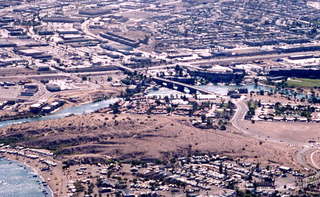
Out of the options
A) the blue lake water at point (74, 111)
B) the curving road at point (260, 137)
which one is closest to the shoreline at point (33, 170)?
the blue lake water at point (74, 111)

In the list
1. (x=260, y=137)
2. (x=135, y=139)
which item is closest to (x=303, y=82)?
(x=260, y=137)

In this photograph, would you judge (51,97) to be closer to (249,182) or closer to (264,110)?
(264,110)

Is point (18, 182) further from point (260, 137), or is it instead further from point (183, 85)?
point (183, 85)

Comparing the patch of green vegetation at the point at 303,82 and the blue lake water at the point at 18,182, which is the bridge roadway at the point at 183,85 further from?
the blue lake water at the point at 18,182

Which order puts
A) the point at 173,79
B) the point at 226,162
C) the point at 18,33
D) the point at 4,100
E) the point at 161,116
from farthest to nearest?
the point at 18,33 → the point at 173,79 → the point at 4,100 → the point at 161,116 → the point at 226,162

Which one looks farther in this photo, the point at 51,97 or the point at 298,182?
the point at 51,97

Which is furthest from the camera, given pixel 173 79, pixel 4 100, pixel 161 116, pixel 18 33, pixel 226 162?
pixel 18 33

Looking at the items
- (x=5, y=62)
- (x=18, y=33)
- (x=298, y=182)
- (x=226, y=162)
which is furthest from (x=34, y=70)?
(x=298, y=182)

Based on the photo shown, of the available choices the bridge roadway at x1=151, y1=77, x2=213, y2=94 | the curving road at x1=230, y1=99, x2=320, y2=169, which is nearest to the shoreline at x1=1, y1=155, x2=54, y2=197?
the curving road at x1=230, y1=99, x2=320, y2=169
